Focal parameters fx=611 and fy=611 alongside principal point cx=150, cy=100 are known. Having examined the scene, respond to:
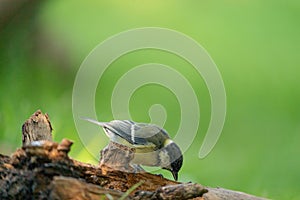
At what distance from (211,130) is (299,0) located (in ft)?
2.73

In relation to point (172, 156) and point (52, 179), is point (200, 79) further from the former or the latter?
point (52, 179)

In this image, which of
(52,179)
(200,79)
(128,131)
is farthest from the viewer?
(200,79)

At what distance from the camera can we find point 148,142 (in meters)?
1.25

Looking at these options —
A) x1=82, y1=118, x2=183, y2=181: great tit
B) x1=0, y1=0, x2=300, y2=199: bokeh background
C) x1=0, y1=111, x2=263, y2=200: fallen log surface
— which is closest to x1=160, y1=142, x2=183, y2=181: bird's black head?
x1=82, y1=118, x2=183, y2=181: great tit

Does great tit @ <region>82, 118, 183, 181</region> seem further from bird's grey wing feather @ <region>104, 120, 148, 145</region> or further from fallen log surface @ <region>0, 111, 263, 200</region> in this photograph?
fallen log surface @ <region>0, 111, 263, 200</region>

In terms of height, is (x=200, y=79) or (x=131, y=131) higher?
(x=200, y=79)

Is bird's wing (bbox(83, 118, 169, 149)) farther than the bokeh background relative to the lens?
No

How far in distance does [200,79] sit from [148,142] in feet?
3.34

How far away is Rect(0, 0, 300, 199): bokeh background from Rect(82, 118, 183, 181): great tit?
55 cm

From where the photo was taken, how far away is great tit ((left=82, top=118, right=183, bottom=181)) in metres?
1.21

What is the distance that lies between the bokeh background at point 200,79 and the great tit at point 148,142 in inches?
21.5

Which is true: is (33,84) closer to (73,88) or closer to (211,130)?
(73,88)

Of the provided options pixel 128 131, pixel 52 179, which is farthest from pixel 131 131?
pixel 52 179

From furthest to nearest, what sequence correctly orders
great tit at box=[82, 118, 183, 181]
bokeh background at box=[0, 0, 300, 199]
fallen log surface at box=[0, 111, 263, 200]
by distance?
1. bokeh background at box=[0, 0, 300, 199]
2. great tit at box=[82, 118, 183, 181]
3. fallen log surface at box=[0, 111, 263, 200]
